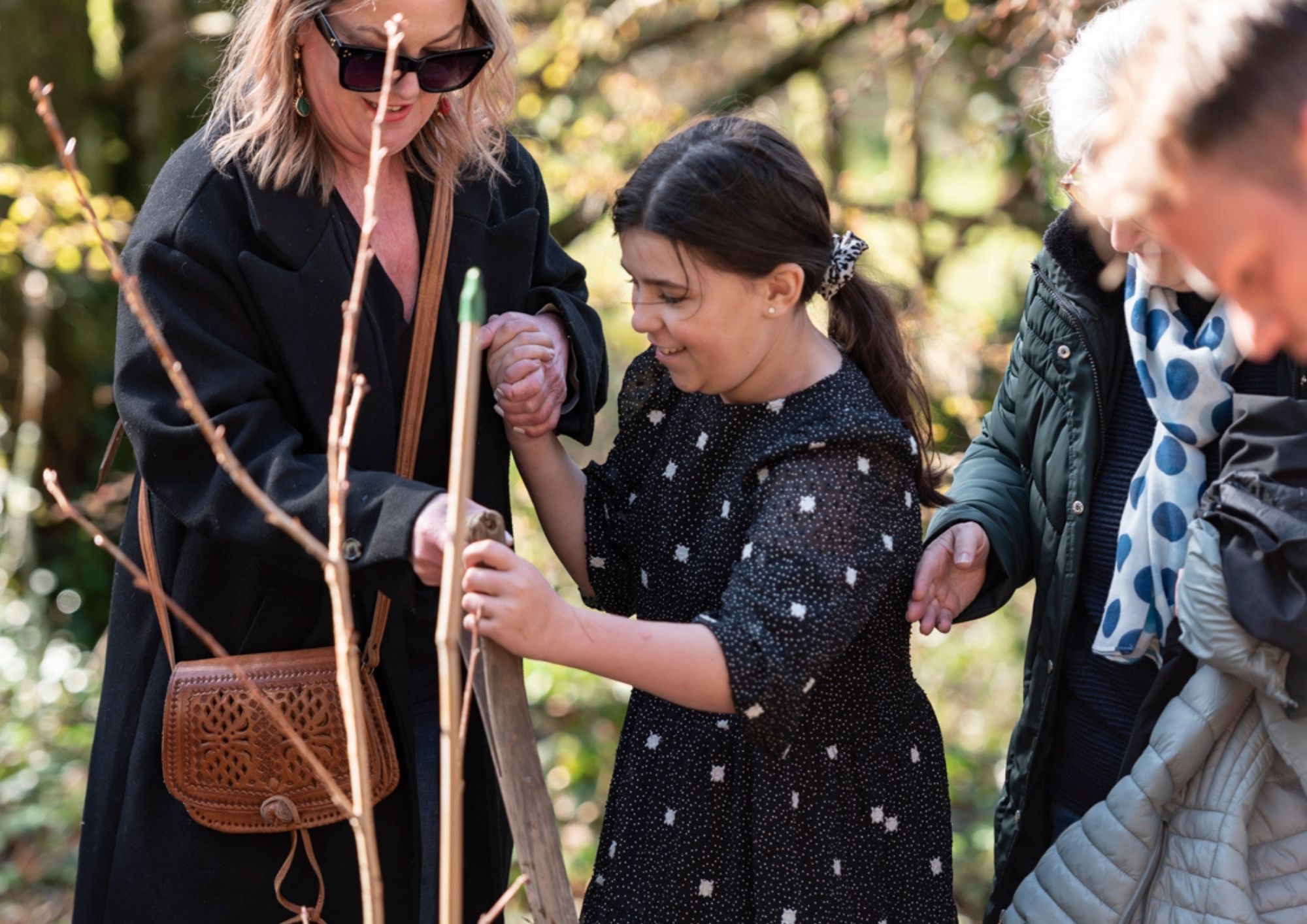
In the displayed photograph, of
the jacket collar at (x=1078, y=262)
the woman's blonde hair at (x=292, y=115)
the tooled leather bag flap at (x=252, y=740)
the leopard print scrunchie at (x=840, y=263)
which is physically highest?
the woman's blonde hair at (x=292, y=115)

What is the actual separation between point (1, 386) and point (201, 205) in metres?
4.42

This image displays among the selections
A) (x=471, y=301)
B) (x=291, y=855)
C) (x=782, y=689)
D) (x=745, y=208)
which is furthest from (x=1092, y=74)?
(x=291, y=855)

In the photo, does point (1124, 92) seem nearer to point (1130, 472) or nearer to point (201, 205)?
point (1130, 472)

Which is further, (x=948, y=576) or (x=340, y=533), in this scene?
(x=948, y=576)

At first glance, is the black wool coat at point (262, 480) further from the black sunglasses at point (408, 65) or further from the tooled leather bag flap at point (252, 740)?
the black sunglasses at point (408, 65)

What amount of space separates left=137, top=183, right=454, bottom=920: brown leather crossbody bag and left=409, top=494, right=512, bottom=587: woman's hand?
1.12 feet

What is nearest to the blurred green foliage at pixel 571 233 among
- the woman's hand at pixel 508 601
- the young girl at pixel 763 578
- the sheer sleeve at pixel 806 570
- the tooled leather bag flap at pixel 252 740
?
the young girl at pixel 763 578

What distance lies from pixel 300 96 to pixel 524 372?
0.52 metres

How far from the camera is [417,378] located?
6.48 feet

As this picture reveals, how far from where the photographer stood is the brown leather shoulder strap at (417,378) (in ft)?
6.43

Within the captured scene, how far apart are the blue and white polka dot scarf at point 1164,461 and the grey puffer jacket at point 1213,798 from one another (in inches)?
4.6

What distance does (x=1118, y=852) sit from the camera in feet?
6.01

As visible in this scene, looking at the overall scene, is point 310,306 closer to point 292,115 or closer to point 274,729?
point 292,115

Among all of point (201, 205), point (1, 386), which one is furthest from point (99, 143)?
point (201, 205)
